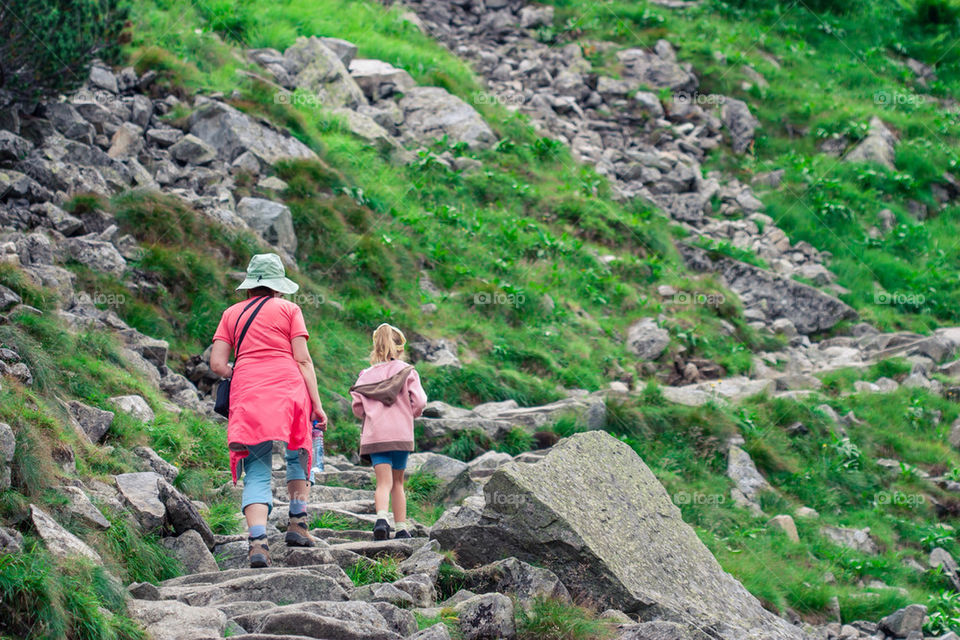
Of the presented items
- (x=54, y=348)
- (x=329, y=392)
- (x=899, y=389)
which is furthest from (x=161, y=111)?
(x=899, y=389)

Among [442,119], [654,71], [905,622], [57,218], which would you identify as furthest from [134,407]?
[654,71]

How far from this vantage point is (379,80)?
66.7 feet

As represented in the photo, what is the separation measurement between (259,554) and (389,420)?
6.21 feet

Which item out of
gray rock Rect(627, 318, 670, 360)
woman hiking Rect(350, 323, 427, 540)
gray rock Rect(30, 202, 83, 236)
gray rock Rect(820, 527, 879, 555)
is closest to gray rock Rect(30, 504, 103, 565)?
woman hiking Rect(350, 323, 427, 540)

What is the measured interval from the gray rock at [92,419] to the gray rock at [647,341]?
370 inches

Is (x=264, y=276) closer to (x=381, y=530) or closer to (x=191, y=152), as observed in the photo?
(x=381, y=530)

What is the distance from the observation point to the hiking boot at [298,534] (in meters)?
6.17

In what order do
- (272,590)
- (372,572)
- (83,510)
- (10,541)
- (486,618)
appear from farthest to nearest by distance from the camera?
(372,572) → (83,510) → (272,590) → (486,618) → (10,541)

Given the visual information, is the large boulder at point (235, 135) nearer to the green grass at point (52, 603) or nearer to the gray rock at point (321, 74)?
the gray rock at point (321, 74)

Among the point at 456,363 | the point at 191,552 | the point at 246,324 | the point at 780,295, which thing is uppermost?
the point at 246,324

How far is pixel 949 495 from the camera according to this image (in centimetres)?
1242

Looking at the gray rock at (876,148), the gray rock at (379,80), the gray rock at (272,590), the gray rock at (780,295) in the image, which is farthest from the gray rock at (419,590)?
the gray rock at (876,148)

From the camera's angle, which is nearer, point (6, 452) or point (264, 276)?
point (6, 452)

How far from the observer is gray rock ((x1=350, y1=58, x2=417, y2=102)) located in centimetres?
2019
